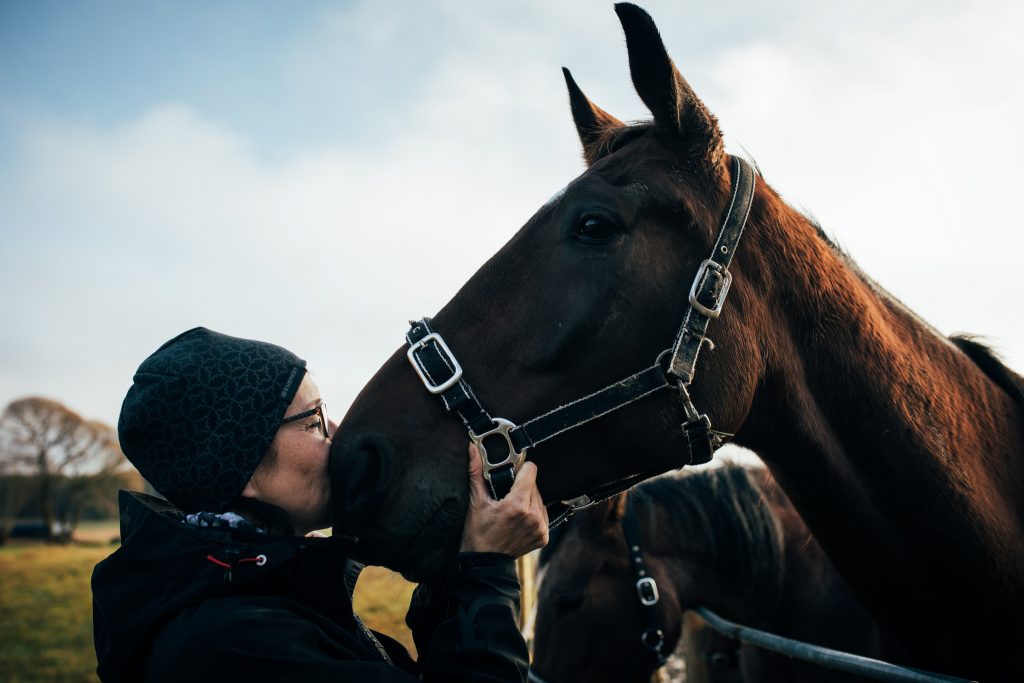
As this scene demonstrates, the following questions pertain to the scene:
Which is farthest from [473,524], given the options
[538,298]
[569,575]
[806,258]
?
[569,575]

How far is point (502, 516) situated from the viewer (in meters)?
1.78

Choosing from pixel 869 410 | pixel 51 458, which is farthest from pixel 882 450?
pixel 51 458

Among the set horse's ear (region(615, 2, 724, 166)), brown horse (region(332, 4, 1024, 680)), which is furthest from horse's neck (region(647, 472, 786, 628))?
horse's ear (region(615, 2, 724, 166))

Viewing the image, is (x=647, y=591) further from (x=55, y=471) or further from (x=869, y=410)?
(x=55, y=471)

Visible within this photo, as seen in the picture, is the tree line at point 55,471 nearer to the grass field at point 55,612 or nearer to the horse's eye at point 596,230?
the grass field at point 55,612

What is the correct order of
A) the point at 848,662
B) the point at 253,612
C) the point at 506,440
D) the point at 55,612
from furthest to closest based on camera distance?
the point at 55,612 → the point at 848,662 → the point at 506,440 → the point at 253,612

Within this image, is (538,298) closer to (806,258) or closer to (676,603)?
(806,258)

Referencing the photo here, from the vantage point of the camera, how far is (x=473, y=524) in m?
1.80

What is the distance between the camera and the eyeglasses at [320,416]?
6.09 feet

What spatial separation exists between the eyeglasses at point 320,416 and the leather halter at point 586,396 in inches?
13.2

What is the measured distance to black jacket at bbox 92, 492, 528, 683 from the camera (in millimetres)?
1322

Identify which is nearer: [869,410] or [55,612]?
[869,410]

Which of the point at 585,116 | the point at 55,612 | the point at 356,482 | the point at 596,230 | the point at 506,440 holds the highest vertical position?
the point at 585,116

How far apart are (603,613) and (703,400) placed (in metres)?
2.69
